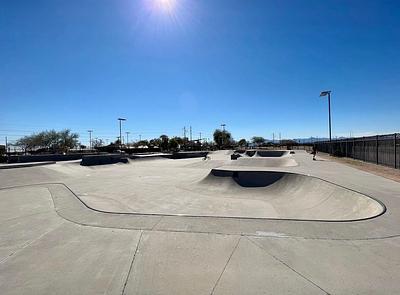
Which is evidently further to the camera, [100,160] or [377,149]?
[100,160]

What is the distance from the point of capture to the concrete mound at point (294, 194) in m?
7.92

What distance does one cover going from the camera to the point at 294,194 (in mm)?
12211

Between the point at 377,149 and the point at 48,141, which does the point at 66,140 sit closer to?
the point at 48,141

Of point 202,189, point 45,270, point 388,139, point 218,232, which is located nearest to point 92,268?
point 45,270

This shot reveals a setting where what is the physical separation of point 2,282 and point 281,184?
1253 centimetres

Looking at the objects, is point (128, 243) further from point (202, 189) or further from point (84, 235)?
point (202, 189)

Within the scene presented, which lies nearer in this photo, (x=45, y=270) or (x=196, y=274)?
(x=196, y=274)

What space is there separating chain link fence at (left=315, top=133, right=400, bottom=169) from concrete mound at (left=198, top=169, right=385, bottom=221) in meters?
6.98

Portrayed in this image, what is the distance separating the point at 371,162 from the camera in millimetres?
20141

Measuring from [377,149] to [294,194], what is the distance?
11023 mm

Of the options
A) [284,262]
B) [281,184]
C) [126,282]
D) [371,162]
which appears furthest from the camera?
[371,162]

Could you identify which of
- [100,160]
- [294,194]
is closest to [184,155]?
[100,160]

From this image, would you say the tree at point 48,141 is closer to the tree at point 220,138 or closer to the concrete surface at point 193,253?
the tree at point 220,138

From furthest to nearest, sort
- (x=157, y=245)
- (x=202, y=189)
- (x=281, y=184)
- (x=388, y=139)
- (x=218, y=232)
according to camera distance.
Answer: (x=388, y=139)
(x=202, y=189)
(x=281, y=184)
(x=218, y=232)
(x=157, y=245)
